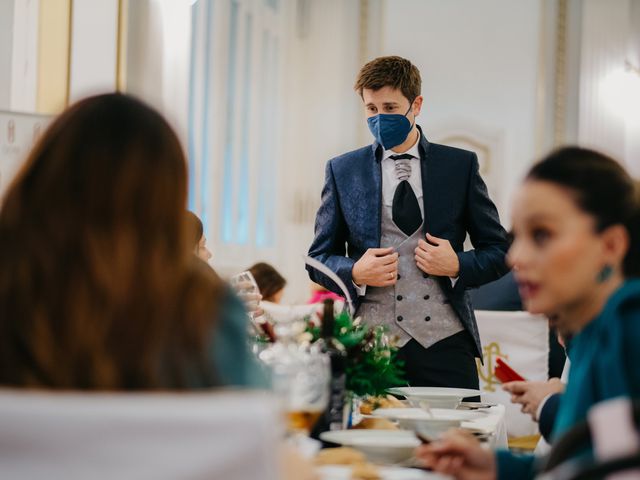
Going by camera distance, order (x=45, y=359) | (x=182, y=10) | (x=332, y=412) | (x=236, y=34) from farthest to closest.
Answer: (x=236, y=34) → (x=182, y=10) → (x=332, y=412) → (x=45, y=359)

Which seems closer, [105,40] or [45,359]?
[45,359]

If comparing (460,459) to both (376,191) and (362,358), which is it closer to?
(362,358)

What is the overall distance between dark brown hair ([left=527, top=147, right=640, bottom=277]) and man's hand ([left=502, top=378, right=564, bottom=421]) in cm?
56

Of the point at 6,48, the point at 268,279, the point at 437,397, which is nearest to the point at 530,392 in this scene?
the point at 437,397

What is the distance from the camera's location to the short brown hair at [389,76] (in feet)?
9.33

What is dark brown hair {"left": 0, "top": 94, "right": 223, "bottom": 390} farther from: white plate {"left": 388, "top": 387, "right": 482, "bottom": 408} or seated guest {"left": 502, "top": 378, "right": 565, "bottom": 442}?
white plate {"left": 388, "top": 387, "right": 482, "bottom": 408}

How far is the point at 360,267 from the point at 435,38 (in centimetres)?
576

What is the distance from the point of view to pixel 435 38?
26.4 ft

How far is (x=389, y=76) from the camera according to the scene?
2838mm

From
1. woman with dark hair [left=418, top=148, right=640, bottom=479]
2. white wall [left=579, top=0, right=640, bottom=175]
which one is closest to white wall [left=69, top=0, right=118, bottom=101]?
woman with dark hair [left=418, top=148, right=640, bottom=479]

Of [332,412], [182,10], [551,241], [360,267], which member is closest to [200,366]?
[551,241]

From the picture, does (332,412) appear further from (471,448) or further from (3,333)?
(3,333)

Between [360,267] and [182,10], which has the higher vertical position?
[182,10]

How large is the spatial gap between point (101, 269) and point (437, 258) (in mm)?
1820
